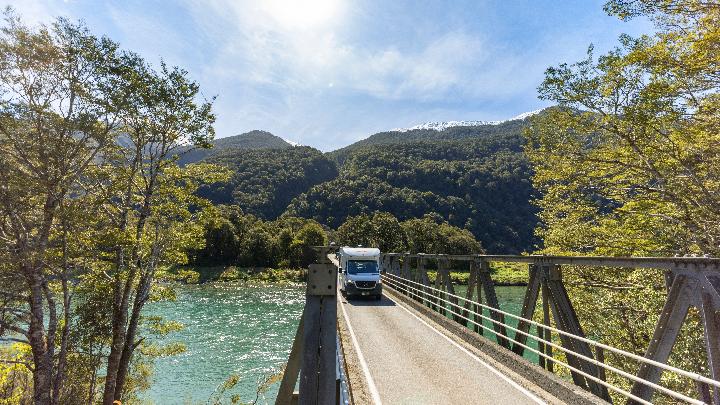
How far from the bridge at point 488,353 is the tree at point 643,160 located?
255cm

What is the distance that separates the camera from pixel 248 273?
88.8m

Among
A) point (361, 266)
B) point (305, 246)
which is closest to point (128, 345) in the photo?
point (361, 266)

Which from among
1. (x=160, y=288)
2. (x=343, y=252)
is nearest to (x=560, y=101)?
(x=343, y=252)

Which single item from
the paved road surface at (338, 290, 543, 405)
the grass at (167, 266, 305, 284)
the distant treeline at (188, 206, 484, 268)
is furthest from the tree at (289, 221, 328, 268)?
the paved road surface at (338, 290, 543, 405)

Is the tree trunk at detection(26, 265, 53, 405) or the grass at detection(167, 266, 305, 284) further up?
the tree trunk at detection(26, 265, 53, 405)

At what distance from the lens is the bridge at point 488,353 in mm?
3592

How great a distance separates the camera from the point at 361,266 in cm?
2089

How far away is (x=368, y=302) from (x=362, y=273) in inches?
65.1

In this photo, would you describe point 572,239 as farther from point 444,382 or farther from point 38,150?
point 38,150

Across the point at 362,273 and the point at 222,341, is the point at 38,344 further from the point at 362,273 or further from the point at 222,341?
the point at 222,341

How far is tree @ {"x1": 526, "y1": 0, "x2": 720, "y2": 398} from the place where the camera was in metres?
10.1

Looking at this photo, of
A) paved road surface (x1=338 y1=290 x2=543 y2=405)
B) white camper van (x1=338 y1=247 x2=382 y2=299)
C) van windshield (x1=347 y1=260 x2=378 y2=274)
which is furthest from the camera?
van windshield (x1=347 y1=260 x2=378 y2=274)

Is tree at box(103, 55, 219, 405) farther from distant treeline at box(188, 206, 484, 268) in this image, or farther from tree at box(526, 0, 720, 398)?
distant treeline at box(188, 206, 484, 268)

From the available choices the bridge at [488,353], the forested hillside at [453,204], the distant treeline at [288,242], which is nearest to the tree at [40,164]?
the bridge at [488,353]
